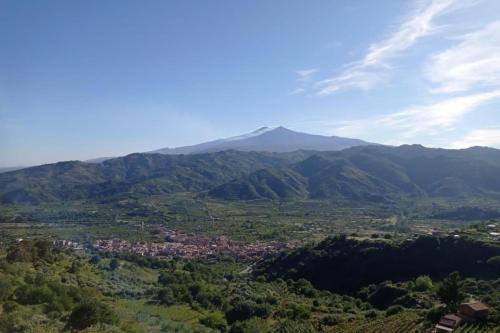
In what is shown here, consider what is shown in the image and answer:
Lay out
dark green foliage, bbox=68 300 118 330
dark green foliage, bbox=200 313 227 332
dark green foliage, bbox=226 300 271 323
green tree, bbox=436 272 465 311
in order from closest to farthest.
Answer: dark green foliage, bbox=68 300 118 330 < green tree, bbox=436 272 465 311 < dark green foliage, bbox=200 313 227 332 < dark green foliage, bbox=226 300 271 323

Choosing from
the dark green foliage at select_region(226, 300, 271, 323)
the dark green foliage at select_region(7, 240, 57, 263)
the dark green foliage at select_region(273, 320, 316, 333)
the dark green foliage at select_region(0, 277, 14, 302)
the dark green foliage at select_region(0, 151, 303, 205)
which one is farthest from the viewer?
the dark green foliage at select_region(0, 151, 303, 205)

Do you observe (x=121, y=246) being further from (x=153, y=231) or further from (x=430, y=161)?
(x=430, y=161)

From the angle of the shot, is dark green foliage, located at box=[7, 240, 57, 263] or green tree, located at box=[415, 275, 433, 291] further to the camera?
green tree, located at box=[415, 275, 433, 291]

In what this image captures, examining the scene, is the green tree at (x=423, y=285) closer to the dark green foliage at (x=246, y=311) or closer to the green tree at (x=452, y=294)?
the green tree at (x=452, y=294)

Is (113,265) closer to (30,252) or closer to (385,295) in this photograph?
(30,252)

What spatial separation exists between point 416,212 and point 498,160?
76959mm

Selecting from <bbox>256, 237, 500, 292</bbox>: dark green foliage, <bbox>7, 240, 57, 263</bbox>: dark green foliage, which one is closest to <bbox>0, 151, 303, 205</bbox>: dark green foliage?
<bbox>7, 240, 57, 263</bbox>: dark green foliage

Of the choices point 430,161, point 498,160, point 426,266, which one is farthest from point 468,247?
point 498,160

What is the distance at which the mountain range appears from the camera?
127688 mm

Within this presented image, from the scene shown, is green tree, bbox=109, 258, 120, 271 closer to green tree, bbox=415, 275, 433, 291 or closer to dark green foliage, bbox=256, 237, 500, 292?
dark green foliage, bbox=256, 237, 500, 292

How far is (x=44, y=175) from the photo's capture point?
148375 mm

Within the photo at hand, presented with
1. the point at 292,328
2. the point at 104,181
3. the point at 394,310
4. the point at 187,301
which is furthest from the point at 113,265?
the point at 104,181

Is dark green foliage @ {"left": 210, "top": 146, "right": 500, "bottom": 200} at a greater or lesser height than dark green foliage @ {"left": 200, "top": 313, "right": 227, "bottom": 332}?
greater

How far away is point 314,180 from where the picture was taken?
150250mm
